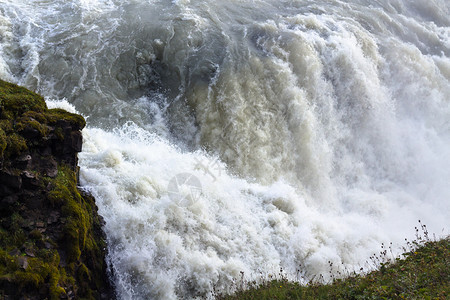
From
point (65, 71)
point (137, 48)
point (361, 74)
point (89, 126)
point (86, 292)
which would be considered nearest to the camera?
point (86, 292)

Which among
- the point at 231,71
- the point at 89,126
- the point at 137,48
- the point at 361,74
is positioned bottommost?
the point at 89,126

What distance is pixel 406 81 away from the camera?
1756 centimetres

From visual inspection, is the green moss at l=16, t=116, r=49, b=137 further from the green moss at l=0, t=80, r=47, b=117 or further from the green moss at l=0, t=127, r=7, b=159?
the green moss at l=0, t=127, r=7, b=159

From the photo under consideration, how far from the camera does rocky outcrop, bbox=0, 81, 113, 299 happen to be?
5121 millimetres

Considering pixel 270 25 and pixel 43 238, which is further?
pixel 270 25

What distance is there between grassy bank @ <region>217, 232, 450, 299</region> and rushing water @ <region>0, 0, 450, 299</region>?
A: 1712 mm

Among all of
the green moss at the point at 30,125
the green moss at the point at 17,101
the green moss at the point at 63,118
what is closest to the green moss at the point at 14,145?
the green moss at the point at 30,125

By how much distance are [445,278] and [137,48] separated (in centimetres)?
1252

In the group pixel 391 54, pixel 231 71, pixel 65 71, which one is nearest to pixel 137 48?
pixel 65 71

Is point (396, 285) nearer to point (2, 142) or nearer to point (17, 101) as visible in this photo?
point (2, 142)

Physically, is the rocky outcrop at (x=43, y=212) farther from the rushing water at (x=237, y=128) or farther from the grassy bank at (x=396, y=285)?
the grassy bank at (x=396, y=285)

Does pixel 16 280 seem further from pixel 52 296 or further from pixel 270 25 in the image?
pixel 270 25

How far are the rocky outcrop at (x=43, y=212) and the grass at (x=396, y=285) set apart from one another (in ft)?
8.39

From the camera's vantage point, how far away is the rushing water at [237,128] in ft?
27.4
